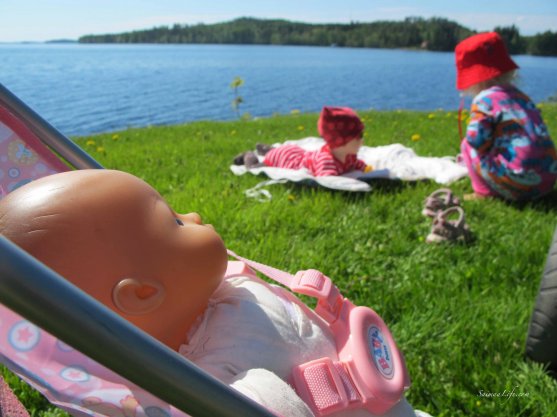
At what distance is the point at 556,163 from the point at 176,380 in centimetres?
375

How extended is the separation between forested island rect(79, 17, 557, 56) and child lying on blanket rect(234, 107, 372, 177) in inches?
2892

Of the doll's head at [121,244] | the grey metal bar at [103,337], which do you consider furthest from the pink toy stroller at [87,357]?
the doll's head at [121,244]

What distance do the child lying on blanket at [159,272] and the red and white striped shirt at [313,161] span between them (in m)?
2.96

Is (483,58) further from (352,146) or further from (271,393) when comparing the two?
(271,393)

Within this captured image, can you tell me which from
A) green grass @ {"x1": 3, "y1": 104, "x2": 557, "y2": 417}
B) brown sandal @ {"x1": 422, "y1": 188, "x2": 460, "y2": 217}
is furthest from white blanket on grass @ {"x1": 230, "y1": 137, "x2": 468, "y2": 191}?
brown sandal @ {"x1": 422, "y1": 188, "x2": 460, "y2": 217}

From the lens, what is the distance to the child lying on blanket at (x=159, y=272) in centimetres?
105

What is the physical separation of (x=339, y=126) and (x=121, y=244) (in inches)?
132

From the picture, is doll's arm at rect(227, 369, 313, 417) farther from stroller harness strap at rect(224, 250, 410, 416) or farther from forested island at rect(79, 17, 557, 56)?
forested island at rect(79, 17, 557, 56)

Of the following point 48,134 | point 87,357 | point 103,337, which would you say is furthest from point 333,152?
point 103,337

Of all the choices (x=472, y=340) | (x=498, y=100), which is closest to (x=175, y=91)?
(x=498, y=100)

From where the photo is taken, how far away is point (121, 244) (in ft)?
3.61

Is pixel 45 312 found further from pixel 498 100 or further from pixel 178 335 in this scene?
pixel 498 100

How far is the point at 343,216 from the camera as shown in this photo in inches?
128

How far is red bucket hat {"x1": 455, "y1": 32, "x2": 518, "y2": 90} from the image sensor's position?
12.5 feet
